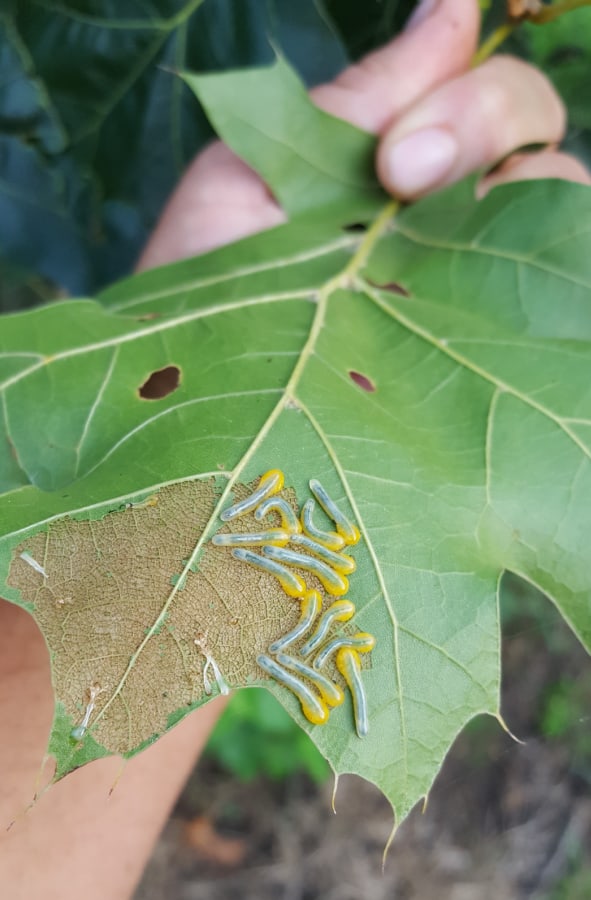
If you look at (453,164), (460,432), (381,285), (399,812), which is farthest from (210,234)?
(399,812)

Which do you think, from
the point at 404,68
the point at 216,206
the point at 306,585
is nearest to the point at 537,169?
the point at 404,68

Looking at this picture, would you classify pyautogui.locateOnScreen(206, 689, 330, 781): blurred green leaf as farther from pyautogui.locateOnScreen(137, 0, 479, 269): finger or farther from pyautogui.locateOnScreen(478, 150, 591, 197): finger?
pyautogui.locateOnScreen(478, 150, 591, 197): finger

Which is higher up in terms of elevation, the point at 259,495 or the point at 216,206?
the point at 259,495

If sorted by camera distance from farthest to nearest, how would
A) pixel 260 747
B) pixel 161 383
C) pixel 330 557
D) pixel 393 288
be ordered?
1. pixel 260 747
2. pixel 393 288
3. pixel 161 383
4. pixel 330 557

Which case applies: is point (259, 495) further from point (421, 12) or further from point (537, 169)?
point (421, 12)

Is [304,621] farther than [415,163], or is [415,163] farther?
[415,163]

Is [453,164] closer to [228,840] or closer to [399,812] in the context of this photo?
[399,812]

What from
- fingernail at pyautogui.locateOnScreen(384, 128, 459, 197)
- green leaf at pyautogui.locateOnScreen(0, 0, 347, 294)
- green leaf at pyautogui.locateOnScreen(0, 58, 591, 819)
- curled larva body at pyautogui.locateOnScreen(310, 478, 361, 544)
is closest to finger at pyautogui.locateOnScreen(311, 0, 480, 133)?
green leaf at pyautogui.locateOnScreen(0, 0, 347, 294)
